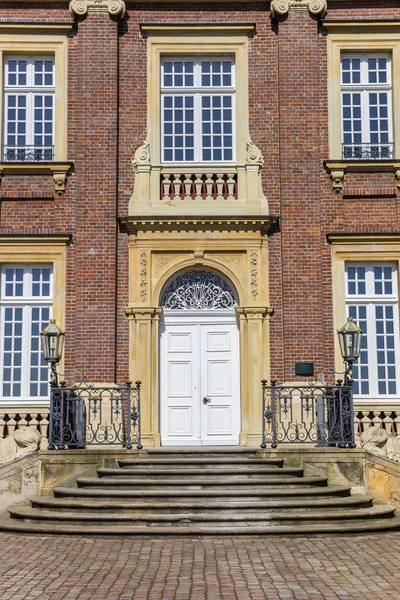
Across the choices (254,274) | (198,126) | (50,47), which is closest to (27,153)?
(50,47)

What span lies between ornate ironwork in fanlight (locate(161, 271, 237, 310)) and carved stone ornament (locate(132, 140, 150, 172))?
7.29ft

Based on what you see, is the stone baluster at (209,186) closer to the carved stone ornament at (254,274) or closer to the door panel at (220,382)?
the carved stone ornament at (254,274)

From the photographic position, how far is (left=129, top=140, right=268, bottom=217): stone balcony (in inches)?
629

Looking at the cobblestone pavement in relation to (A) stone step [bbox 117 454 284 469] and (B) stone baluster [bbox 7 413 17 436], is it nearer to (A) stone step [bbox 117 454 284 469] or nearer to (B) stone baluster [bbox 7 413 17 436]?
(A) stone step [bbox 117 454 284 469]

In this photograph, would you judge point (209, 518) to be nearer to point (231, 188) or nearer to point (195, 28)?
point (231, 188)

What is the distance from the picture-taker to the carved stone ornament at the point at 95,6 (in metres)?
16.4

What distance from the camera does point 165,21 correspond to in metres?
16.6

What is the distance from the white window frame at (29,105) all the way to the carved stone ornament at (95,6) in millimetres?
986

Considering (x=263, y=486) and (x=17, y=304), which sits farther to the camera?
(x=17, y=304)

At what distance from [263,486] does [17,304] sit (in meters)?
6.08

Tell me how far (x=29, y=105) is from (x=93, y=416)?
6.14 meters

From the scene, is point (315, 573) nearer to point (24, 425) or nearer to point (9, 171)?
point (24, 425)

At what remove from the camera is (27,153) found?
648 inches

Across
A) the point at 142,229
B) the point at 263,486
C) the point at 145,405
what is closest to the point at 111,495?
the point at 263,486
